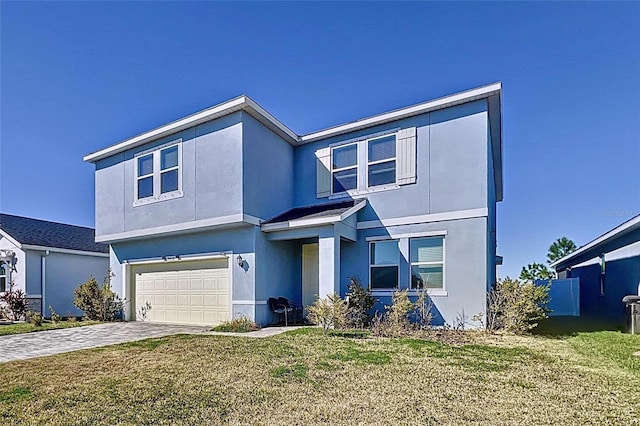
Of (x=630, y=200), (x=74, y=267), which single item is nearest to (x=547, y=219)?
(x=630, y=200)

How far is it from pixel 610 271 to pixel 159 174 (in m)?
16.9

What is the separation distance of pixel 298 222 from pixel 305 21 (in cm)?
667

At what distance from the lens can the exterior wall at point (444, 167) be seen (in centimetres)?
1005

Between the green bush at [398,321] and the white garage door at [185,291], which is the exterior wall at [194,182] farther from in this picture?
the green bush at [398,321]

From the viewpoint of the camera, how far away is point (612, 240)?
535 inches

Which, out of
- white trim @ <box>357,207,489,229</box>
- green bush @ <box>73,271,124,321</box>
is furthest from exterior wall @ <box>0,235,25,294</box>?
white trim @ <box>357,207,489,229</box>

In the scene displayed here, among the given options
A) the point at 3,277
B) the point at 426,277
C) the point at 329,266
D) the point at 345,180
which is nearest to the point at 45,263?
the point at 3,277

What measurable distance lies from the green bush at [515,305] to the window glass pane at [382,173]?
4.30 m

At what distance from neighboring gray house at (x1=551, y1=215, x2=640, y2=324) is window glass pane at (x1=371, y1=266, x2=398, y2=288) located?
654 centimetres

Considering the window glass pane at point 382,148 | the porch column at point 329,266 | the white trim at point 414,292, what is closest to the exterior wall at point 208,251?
the porch column at point 329,266

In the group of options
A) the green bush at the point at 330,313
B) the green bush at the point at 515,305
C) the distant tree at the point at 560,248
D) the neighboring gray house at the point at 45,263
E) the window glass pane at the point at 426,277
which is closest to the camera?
the green bush at the point at 515,305

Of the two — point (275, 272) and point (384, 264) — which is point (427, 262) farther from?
point (275, 272)

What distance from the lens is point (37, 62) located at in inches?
453

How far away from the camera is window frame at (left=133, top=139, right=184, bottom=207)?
1192cm
